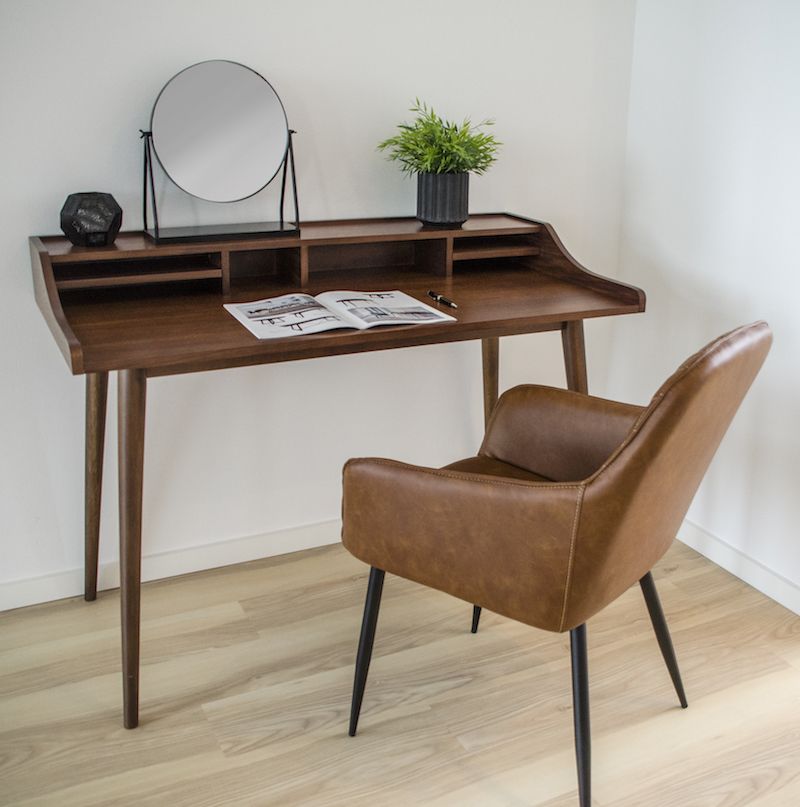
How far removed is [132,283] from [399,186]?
74 cm

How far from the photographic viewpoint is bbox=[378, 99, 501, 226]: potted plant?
2.07 metres

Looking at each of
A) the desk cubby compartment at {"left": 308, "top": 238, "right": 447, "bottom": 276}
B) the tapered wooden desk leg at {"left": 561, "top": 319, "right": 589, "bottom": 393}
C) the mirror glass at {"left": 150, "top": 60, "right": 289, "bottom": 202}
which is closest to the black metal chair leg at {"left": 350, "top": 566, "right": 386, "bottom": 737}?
the tapered wooden desk leg at {"left": 561, "top": 319, "right": 589, "bottom": 393}

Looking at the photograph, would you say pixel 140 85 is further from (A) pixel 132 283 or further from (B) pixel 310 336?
A: (B) pixel 310 336

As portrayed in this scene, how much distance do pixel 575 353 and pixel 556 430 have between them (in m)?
0.26

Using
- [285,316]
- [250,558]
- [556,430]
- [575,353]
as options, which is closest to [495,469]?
[556,430]

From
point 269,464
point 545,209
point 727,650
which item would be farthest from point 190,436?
point 727,650

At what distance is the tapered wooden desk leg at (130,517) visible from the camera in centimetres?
158

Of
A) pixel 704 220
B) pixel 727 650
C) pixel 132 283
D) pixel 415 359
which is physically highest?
pixel 704 220

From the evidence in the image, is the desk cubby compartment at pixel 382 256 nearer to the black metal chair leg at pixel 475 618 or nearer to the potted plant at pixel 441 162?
the potted plant at pixel 441 162

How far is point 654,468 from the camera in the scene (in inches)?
51.7

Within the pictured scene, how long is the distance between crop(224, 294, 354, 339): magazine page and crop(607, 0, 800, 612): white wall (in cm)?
105

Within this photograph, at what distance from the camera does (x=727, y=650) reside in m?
2.03

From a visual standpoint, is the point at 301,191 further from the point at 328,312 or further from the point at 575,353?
the point at 575,353

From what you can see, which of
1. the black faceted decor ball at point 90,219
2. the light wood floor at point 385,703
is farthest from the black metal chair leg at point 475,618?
the black faceted decor ball at point 90,219
